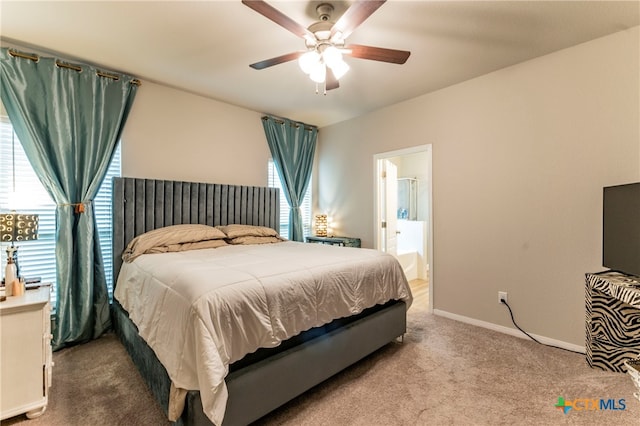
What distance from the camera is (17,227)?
6.55 feet

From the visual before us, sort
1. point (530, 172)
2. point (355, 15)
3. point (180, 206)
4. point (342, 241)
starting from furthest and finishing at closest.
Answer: point (342, 241) → point (180, 206) → point (530, 172) → point (355, 15)

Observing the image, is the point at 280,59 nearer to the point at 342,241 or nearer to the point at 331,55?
the point at 331,55

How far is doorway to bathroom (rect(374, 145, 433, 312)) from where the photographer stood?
12.9 feet

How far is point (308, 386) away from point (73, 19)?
10.4 feet

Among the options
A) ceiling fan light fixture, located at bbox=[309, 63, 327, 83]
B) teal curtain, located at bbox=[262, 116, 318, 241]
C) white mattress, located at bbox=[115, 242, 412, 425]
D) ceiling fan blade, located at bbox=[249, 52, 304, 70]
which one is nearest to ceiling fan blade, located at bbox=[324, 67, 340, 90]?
ceiling fan light fixture, located at bbox=[309, 63, 327, 83]

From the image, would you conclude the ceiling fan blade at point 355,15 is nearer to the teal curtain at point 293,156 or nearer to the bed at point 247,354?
the bed at point 247,354

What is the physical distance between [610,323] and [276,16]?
3150 millimetres

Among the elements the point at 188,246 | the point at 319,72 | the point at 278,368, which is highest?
the point at 319,72

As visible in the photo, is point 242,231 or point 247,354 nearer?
point 247,354

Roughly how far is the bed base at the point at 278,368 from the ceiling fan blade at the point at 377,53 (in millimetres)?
1964

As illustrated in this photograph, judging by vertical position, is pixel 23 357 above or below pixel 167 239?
below

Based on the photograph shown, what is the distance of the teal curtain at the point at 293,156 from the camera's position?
4418 millimetres

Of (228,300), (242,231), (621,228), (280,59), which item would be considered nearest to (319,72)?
(280,59)

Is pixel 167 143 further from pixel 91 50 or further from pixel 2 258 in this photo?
pixel 2 258
